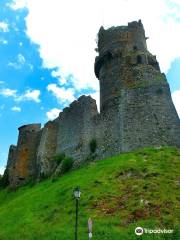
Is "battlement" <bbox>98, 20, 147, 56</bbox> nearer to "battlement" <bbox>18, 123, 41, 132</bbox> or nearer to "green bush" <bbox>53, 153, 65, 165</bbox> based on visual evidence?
"green bush" <bbox>53, 153, 65, 165</bbox>

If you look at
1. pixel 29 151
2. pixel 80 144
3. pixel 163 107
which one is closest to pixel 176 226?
pixel 163 107

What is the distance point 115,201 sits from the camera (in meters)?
24.6

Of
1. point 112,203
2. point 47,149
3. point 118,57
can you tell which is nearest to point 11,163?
point 47,149

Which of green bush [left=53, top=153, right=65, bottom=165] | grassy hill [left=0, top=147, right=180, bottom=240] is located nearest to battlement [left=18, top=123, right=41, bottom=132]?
green bush [left=53, top=153, right=65, bottom=165]

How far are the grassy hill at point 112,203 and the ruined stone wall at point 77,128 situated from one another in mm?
6868

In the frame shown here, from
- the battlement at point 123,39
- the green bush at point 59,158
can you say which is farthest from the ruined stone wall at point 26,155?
the battlement at point 123,39

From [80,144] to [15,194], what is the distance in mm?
8963

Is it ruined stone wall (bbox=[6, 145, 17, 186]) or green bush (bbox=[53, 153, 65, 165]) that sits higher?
ruined stone wall (bbox=[6, 145, 17, 186])

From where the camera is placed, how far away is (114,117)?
1492 inches

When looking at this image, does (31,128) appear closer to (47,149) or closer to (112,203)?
(47,149)

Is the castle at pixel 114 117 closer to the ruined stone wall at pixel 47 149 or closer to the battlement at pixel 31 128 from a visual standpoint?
the ruined stone wall at pixel 47 149

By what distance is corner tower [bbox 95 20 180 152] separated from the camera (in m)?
34.6

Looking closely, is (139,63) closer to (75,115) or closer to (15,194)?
(75,115)

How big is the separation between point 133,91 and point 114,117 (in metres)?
2.97
